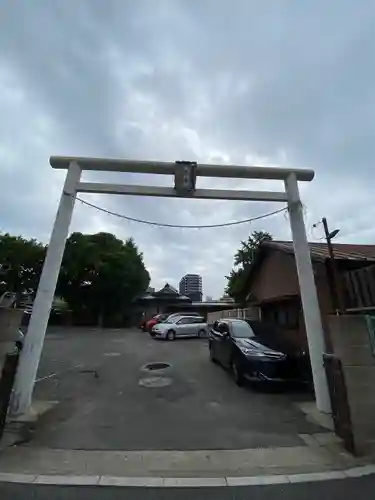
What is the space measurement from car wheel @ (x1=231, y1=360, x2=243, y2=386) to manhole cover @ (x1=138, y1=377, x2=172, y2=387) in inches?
67.1

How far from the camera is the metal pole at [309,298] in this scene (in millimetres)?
7312

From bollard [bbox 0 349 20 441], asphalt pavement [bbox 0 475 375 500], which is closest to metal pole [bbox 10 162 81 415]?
bollard [bbox 0 349 20 441]

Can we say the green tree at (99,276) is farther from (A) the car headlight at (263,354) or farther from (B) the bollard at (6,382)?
(B) the bollard at (6,382)

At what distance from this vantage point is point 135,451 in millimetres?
5398

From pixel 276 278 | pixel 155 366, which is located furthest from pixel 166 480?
pixel 276 278

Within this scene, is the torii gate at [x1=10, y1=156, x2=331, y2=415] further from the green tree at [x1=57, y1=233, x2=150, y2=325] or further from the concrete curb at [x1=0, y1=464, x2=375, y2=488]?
the green tree at [x1=57, y1=233, x2=150, y2=325]

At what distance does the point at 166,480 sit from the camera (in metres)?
4.48

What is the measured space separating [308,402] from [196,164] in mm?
5589

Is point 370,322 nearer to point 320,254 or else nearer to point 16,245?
point 320,254

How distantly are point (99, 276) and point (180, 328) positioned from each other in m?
14.3

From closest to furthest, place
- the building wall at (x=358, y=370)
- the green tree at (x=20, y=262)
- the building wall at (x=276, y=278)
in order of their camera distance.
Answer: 1. the building wall at (x=358, y=370)
2. the building wall at (x=276, y=278)
3. the green tree at (x=20, y=262)

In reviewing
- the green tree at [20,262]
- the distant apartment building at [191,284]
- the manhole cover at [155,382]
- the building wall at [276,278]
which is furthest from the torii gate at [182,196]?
the distant apartment building at [191,284]

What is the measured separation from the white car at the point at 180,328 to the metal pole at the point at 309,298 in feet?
49.7

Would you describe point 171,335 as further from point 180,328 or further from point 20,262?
point 20,262
